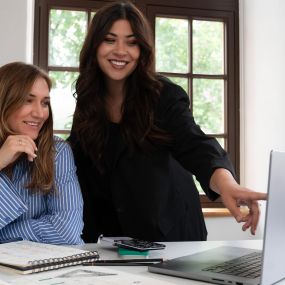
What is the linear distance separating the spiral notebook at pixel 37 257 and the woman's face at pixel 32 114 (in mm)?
534

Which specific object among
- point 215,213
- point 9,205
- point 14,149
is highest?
point 14,149

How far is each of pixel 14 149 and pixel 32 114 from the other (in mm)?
161

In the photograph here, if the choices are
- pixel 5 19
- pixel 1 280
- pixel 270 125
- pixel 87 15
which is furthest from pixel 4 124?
pixel 270 125

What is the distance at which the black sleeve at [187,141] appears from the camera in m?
1.37

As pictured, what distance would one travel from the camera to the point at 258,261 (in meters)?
1.04

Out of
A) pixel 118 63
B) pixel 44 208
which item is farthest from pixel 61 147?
pixel 118 63

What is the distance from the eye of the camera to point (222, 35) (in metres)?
3.29

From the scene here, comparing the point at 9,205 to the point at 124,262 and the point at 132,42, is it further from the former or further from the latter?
the point at 132,42

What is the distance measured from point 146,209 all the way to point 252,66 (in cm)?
190

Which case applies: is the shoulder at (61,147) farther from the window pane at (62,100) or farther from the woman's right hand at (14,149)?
the window pane at (62,100)

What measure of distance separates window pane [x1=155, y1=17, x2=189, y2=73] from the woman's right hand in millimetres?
1846

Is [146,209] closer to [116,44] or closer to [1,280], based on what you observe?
[116,44]

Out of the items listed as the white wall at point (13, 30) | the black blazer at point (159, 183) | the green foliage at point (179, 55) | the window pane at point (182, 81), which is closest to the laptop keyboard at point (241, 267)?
the black blazer at point (159, 183)

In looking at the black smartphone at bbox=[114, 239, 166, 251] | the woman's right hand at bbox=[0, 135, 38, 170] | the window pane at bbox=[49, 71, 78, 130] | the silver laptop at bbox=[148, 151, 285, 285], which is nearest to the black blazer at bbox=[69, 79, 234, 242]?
the woman's right hand at bbox=[0, 135, 38, 170]
